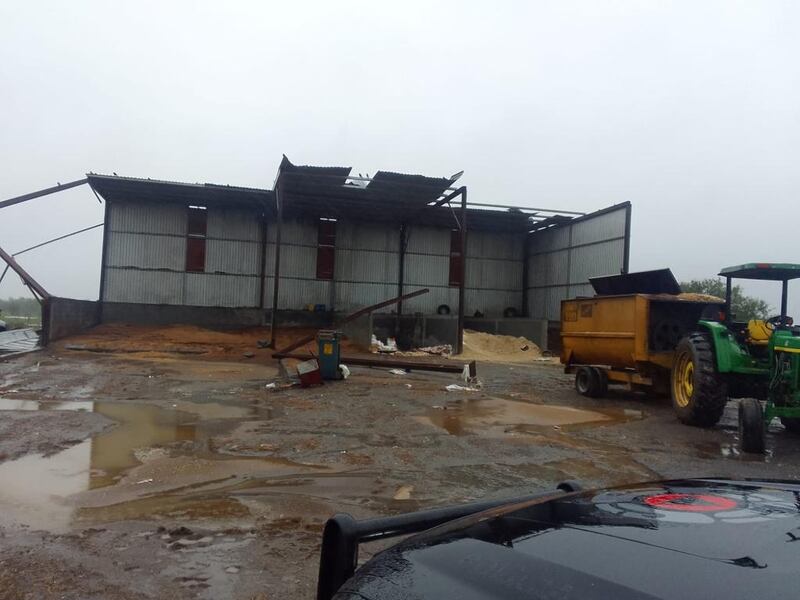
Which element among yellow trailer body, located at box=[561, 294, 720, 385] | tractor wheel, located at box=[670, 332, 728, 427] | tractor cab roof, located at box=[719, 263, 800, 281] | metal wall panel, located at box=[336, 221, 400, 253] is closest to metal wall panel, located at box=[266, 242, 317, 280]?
metal wall panel, located at box=[336, 221, 400, 253]

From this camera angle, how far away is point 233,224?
28922 millimetres

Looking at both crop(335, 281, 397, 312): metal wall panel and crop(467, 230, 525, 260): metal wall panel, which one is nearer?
crop(335, 281, 397, 312): metal wall panel

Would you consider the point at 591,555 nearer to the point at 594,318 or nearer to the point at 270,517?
the point at 270,517

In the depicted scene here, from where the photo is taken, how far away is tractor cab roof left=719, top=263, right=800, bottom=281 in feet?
28.8

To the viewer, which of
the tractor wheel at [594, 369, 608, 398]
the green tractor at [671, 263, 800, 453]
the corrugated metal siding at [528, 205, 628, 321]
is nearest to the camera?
the green tractor at [671, 263, 800, 453]

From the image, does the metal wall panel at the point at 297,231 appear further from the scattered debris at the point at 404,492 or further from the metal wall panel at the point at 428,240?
the scattered debris at the point at 404,492

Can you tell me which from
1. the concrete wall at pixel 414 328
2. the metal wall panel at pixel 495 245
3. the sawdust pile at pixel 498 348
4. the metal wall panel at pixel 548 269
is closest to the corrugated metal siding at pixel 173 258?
the concrete wall at pixel 414 328

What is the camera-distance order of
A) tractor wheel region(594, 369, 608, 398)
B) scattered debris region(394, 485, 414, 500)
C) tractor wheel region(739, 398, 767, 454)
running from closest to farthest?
scattered debris region(394, 485, 414, 500)
tractor wheel region(739, 398, 767, 454)
tractor wheel region(594, 369, 608, 398)

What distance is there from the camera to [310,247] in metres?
29.7

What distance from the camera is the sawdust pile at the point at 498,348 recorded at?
26047 millimetres

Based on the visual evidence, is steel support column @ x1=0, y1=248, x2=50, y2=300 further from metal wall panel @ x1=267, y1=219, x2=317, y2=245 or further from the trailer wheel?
the trailer wheel

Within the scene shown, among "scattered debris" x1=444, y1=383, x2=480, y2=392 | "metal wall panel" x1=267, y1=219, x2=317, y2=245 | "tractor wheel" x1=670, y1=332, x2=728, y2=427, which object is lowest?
"scattered debris" x1=444, y1=383, x2=480, y2=392

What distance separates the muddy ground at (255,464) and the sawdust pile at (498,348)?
42.6 feet

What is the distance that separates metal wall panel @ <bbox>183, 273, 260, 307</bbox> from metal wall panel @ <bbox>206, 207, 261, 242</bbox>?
76.9 inches
